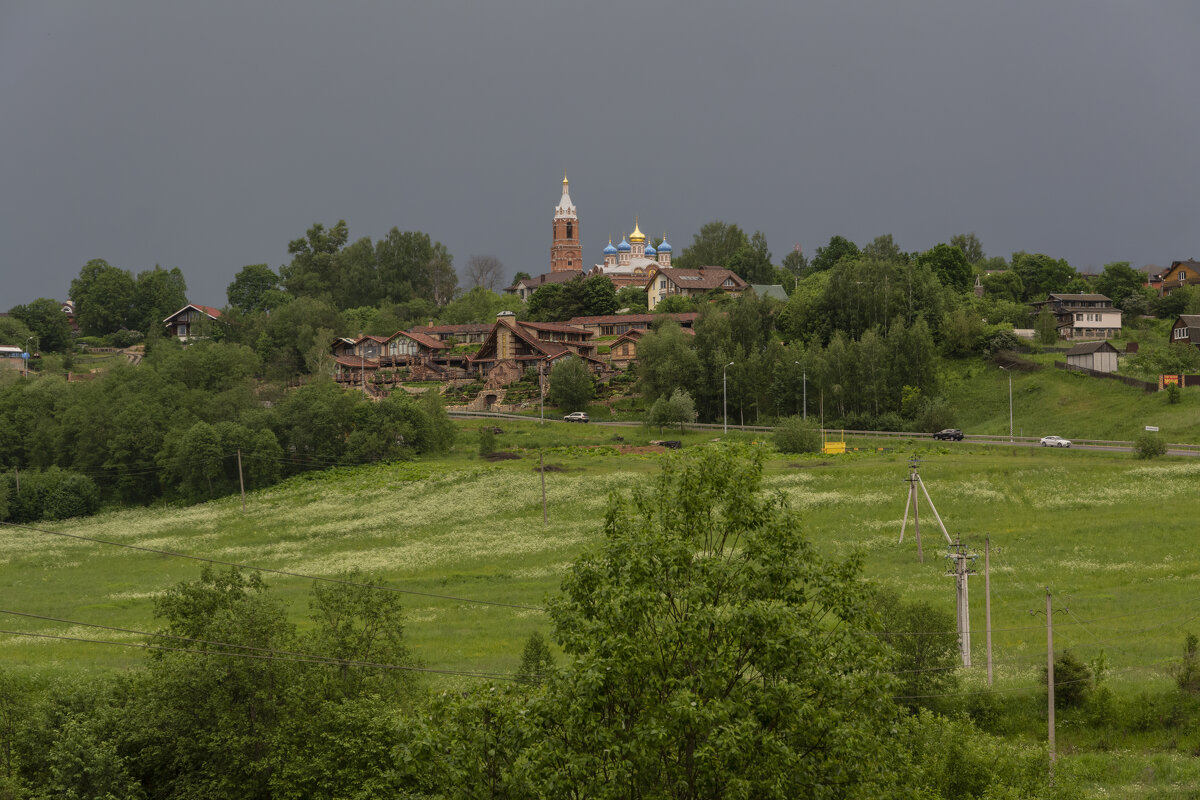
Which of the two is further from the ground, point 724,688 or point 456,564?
point 724,688

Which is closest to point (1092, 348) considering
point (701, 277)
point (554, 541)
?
point (701, 277)

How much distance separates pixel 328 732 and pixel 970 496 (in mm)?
38944

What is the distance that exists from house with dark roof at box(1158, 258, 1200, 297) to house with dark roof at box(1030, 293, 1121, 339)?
51.8 ft

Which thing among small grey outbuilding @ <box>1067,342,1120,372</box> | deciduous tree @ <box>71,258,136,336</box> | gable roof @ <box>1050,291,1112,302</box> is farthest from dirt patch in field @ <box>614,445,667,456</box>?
deciduous tree @ <box>71,258,136,336</box>

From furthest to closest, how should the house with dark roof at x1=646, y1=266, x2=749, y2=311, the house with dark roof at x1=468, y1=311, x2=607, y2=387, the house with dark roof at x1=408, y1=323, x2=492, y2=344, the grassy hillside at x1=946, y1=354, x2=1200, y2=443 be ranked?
the house with dark roof at x1=646, y1=266, x2=749, y2=311
the house with dark roof at x1=408, y1=323, x2=492, y2=344
the house with dark roof at x1=468, y1=311, x2=607, y2=387
the grassy hillside at x1=946, y1=354, x2=1200, y2=443

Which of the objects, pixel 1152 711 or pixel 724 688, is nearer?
pixel 724 688

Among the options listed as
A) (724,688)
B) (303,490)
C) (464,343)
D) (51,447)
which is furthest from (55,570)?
(464,343)

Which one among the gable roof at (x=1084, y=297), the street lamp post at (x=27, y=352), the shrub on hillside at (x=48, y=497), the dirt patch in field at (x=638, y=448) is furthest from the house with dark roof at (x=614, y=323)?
the street lamp post at (x=27, y=352)

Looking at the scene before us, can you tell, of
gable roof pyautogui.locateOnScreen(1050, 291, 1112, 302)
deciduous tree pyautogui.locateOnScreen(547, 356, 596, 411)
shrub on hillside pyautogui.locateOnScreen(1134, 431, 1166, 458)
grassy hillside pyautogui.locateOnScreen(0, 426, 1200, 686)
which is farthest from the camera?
gable roof pyautogui.locateOnScreen(1050, 291, 1112, 302)

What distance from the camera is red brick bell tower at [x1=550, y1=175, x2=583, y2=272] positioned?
559ft

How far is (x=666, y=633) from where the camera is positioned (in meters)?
16.1

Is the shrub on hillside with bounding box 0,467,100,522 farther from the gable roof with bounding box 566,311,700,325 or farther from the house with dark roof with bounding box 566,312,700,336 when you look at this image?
the gable roof with bounding box 566,311,700,325

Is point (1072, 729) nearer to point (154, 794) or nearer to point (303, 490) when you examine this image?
point (154, 794)

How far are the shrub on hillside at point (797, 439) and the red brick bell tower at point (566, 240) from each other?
326ft
